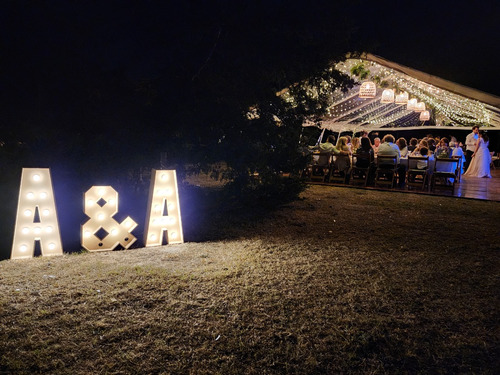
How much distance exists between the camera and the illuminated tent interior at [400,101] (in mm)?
10328

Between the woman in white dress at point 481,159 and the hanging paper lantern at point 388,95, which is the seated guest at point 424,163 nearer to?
the hanging paper lantern at point 388,95

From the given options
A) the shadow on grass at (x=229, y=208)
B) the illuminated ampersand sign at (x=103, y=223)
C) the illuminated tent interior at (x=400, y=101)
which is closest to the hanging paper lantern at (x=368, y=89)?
the illuminated tent interior at (x=400, y=101)

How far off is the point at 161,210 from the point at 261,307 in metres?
2.19

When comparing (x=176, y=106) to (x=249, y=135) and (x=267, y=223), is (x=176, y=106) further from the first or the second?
(x=267, y=223)

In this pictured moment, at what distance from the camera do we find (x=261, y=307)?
2971mm

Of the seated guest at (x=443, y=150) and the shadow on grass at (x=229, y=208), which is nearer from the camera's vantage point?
the shadow on grass at (x=229, y=208)

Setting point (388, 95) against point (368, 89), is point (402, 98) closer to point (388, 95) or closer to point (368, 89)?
point (388, 95)

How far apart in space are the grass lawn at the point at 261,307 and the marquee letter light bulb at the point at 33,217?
0.17 metres

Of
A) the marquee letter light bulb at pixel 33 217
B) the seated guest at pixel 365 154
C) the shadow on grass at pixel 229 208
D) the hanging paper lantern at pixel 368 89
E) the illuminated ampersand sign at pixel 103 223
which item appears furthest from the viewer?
the hanging paper lantern at pixel 368 89

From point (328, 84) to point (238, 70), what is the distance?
7.55 feet

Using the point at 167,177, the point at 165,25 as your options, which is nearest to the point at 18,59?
the point at 165,25

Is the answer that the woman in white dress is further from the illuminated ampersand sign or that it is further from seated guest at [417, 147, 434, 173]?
the illuminated ampersand sign

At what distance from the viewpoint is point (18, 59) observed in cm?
550

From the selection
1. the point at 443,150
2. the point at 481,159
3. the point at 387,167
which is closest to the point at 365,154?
the point at 387,167
